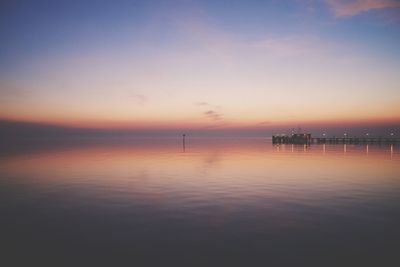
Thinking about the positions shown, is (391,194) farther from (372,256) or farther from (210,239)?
(210,239)

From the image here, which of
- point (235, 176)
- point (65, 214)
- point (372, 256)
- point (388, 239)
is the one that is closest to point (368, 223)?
point (388, 239)

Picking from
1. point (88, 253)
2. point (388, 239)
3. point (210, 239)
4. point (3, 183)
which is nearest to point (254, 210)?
point (210, 239)

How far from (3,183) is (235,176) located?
20145mm

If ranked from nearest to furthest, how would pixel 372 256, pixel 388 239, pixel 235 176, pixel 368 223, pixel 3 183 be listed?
pixel 372 256, pixel 388 239, pixel 368 223, pixel 3 183, pixel 235 176

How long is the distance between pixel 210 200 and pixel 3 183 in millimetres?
18354

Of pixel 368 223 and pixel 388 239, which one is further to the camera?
pixel 368 223

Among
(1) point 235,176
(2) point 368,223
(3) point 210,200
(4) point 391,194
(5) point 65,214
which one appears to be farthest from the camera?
(1) point 235,176

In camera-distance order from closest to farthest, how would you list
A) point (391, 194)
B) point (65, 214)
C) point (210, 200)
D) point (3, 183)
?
point (65, 214), point (210, 200), point (391, 194), point (3, 183)

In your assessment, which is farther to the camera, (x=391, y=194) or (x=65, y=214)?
(x=391, y=194)

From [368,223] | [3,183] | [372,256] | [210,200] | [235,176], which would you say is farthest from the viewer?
[235,176]

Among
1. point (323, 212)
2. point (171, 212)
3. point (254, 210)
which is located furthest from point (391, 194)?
point (171, 212)

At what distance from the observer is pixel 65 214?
17.0 metres

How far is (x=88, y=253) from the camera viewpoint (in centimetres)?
1141

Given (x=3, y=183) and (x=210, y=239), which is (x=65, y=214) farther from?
(x=3, y=183)
